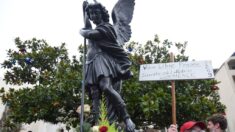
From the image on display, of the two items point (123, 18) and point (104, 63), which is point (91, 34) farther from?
point (123, 18)

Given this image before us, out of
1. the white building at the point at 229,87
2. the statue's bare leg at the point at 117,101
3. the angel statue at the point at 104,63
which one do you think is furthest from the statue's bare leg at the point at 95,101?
the white building at the point at 229,87

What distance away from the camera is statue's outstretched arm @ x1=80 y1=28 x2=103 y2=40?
4.24 metres

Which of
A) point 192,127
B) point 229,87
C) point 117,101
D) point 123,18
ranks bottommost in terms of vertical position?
point 192,127

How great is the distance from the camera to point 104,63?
4.40 m

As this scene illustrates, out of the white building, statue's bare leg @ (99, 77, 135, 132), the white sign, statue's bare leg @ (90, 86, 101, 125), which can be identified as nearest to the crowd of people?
statue's bare leg @ (99, 77, 135, 132)

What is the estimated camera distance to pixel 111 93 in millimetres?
4176

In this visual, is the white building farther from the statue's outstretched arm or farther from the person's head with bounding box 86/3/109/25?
the statue's outstretched arm

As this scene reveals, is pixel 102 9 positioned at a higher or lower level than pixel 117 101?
higher

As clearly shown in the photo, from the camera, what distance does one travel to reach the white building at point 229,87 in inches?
1168

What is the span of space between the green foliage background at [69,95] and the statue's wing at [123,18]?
5.28 m

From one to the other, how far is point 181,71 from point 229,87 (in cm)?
2699

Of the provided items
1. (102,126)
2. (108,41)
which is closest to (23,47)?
(108,41)

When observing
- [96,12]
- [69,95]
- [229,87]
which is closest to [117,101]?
[96,12]

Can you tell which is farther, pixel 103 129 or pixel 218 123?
pixel 218 123
